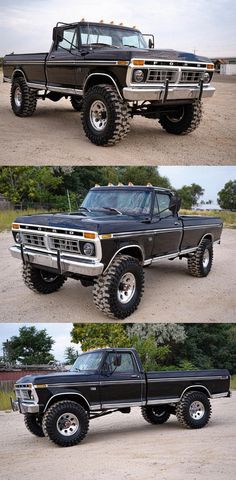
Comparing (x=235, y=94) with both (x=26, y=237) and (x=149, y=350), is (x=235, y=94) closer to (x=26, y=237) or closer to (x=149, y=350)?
(x=149, y=350)

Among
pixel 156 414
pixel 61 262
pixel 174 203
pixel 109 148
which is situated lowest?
pixel 156 414

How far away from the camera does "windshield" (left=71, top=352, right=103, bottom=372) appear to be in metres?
8.23

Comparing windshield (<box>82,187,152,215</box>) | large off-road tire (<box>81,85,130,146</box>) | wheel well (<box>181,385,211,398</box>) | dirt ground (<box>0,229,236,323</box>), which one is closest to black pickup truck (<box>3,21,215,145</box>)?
large off-road tire (<box>81,85,130,146</box>)

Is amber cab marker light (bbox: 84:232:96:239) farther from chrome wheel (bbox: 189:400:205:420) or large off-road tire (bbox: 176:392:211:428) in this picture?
chrome wheel (bbox: 189:400:205:420)

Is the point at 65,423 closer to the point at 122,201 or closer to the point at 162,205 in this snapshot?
the point at 122,201

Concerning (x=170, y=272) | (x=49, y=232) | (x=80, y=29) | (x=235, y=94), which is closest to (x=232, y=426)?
(x=170, y=272)

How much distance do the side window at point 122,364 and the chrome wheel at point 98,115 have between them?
3480 millimetres

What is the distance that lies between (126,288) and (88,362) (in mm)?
1631

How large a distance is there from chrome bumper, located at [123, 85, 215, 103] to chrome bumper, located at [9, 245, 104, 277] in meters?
2.56

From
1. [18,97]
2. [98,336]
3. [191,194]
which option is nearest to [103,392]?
[98,336]

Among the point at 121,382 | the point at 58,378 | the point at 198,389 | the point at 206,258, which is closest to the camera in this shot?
the point at 58,378

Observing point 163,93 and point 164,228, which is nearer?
point 163,93

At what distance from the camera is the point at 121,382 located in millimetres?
8211

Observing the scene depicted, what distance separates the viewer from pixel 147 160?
333 inches
